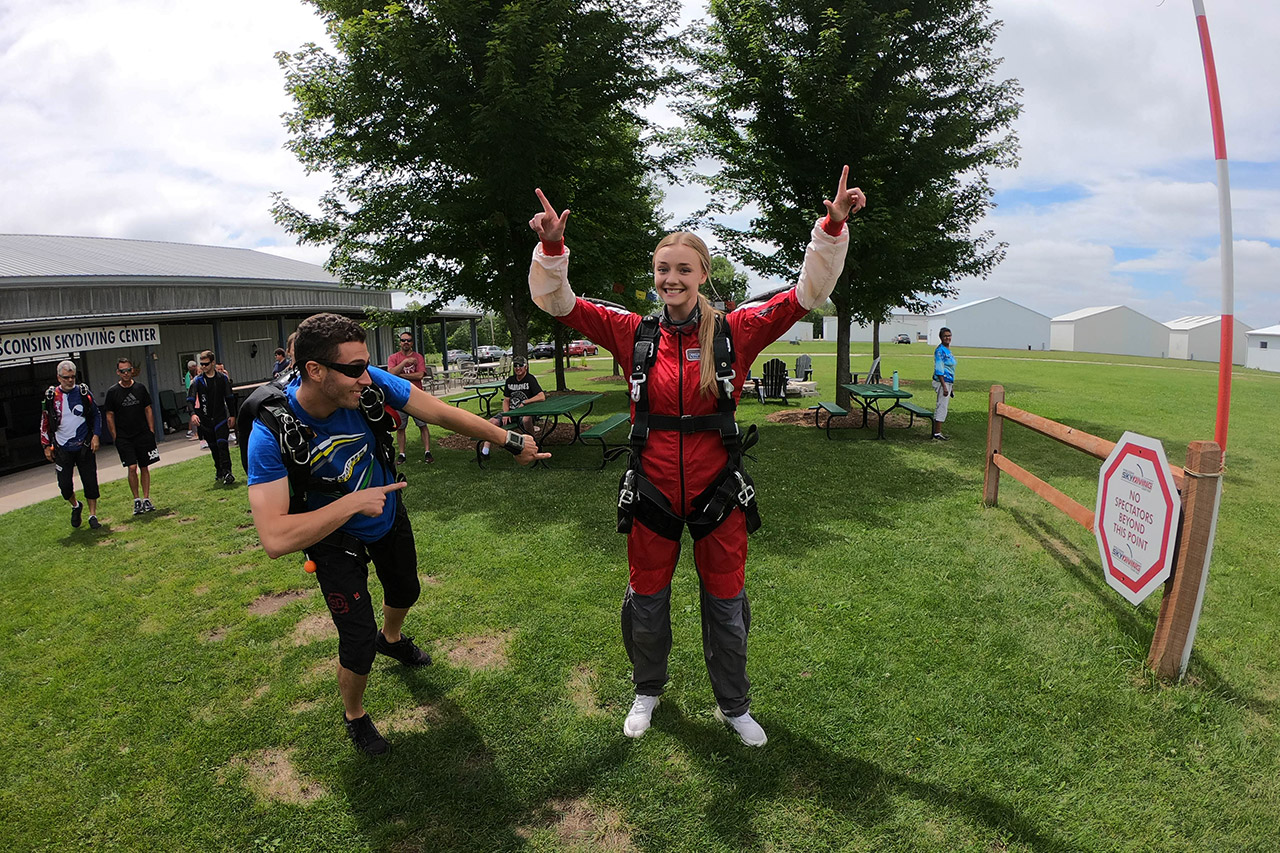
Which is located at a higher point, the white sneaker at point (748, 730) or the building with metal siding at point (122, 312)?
the building with metal siding at point (122, 312)

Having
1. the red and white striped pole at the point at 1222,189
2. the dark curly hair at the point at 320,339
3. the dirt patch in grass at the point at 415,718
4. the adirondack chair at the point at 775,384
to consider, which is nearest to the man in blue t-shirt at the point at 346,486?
the dark curly hair at the point at 320,339

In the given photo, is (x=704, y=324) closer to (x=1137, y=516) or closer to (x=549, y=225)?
(x=549, y=225)

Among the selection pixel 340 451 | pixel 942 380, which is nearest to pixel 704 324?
pixel 340 451

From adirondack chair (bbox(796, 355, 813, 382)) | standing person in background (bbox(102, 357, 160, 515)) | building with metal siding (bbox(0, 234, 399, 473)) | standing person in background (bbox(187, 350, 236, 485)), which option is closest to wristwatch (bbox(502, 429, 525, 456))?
standing person in background (bbox(102, 357, 160, 515))

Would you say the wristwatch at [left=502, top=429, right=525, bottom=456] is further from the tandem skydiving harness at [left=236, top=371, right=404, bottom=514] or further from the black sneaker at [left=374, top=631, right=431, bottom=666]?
the black sneaker at [left=374, top=631, right=431, bottom=666]

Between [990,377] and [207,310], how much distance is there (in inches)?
1064

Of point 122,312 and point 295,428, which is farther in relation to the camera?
point 122,312

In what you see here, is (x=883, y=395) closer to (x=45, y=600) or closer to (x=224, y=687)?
(x=224, y=687)

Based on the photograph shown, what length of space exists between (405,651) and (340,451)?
165cm

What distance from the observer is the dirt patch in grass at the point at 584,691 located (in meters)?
3.62

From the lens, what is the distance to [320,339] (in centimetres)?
277

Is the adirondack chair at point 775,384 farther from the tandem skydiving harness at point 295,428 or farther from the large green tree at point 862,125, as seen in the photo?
the tandem skydiving harness at point 295,428

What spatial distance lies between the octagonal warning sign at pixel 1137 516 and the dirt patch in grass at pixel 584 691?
3165 mm

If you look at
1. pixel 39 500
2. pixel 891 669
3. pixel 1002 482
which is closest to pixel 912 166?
pixel 1002 482
